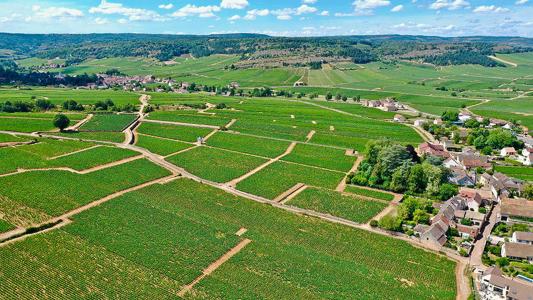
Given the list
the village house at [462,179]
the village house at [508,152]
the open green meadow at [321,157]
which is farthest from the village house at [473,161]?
the open green meadow at [321,157]

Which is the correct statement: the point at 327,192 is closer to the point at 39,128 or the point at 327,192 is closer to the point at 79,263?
the point at 79,263

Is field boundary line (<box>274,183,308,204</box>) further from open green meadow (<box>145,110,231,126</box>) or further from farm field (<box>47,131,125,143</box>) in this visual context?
open green meadow (<box>145,110,231,126</box>)

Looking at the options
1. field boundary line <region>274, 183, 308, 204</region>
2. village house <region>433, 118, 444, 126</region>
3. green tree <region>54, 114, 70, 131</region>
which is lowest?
field boundary line <region>274, 183, 308, 204</region>

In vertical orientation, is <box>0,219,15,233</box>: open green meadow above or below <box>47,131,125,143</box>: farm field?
below

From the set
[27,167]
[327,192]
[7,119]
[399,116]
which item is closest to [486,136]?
[399,116]

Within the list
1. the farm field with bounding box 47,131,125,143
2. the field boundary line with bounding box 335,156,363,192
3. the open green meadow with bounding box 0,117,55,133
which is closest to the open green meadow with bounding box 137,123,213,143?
the farm field with bounding box 47,131,125,143

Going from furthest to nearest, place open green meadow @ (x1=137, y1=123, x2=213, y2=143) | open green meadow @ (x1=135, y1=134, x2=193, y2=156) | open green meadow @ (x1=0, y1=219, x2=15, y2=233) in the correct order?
open green meadow @ (x1=137, y1=123, x2=213, y2=143), open green meadow @ (x1=135, y1=134, x2=193, y2=156), open green meadow @ (x1=0, y1=219, x2=15, y2=233)

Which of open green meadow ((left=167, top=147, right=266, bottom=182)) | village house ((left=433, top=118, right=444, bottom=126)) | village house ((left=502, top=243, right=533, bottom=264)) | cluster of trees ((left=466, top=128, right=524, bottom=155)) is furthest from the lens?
village house ((left=433, top=118, right=444, bottom=126))

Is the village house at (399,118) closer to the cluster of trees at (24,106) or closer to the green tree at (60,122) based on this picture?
the green tree at (60,122)
